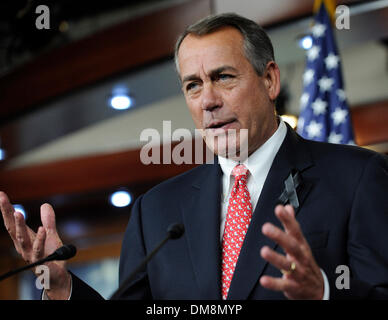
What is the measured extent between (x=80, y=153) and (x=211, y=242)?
18.5 feet

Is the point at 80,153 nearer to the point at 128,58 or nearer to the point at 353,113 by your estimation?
the point at 128,58

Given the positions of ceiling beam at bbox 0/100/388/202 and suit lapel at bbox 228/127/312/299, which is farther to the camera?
ceiling beam at bbox 0/100/388/202

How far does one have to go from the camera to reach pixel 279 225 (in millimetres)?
1673

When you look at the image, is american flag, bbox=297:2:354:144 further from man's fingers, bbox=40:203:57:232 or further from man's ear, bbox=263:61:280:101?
man's fingers, bbox=40:203:57:232

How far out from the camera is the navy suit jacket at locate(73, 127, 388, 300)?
1568mm

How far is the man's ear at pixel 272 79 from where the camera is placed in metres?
2.05

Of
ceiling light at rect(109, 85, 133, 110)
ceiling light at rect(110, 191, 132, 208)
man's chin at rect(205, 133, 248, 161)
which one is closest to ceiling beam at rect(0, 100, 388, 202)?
ceiling light at rect(110, 191, 132, 208)

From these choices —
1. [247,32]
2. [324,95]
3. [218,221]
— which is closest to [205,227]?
[218,221]

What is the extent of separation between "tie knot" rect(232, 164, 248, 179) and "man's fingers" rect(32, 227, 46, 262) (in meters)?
Result: 0.60

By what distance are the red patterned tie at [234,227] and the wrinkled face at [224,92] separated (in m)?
0.14

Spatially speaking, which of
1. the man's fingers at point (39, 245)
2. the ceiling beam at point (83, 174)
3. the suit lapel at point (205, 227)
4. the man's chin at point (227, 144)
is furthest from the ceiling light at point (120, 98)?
the man's fingers at point (39, 245)

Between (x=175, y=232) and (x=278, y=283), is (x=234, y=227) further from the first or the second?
(x=278, y=283)

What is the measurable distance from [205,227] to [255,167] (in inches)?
9.9

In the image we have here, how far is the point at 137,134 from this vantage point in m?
7.30
